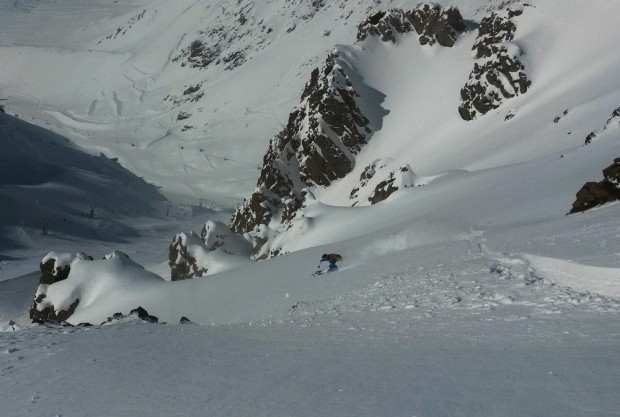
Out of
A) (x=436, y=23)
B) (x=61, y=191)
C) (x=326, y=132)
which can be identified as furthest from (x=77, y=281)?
(x=61, y=191)

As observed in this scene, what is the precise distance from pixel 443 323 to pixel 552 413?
146 inches

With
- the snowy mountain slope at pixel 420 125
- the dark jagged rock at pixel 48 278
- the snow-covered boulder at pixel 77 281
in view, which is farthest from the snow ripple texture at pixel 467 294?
the dark jagged rock at pixel 48 278

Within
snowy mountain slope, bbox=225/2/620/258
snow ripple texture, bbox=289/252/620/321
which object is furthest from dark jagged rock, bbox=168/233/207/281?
snow ripple texture, bbox=289/252/620/321

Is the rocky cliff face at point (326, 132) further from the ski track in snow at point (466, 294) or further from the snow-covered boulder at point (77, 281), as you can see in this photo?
the ski track in snow at point (466, 294)

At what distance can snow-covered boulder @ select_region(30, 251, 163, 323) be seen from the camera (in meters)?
29.9

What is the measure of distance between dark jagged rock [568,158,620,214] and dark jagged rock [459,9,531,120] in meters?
38.3

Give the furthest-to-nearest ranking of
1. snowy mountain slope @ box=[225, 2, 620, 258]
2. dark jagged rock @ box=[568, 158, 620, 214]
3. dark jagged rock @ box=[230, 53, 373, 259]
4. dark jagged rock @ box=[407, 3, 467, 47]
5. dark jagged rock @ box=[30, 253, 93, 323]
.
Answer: dark jagged rock @ box=[407, 3, 467, 47] → dark jagged rock @ box=[230, 53, 373, 259] → snowy mountain slope @ box=[225, 2, 620, 258] → dark jagged rock @ box=[30, 253, 93, 323] → dark jagged rock @ box=[568, 158, 620, 214]

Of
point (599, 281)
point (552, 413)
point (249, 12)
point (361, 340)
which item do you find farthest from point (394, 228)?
point (249, 12)

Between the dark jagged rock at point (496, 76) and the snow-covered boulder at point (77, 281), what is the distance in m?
34.4

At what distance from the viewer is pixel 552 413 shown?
15.5ft

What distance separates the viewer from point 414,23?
69.7 metres

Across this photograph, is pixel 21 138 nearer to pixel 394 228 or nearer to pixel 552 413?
pixel 394 228

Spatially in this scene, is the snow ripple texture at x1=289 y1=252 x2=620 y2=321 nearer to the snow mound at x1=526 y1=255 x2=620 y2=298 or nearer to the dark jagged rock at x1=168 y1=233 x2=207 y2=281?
the snow mound at x1=526 y1=255 x2=620 y2=298

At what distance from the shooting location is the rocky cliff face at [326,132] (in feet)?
211
